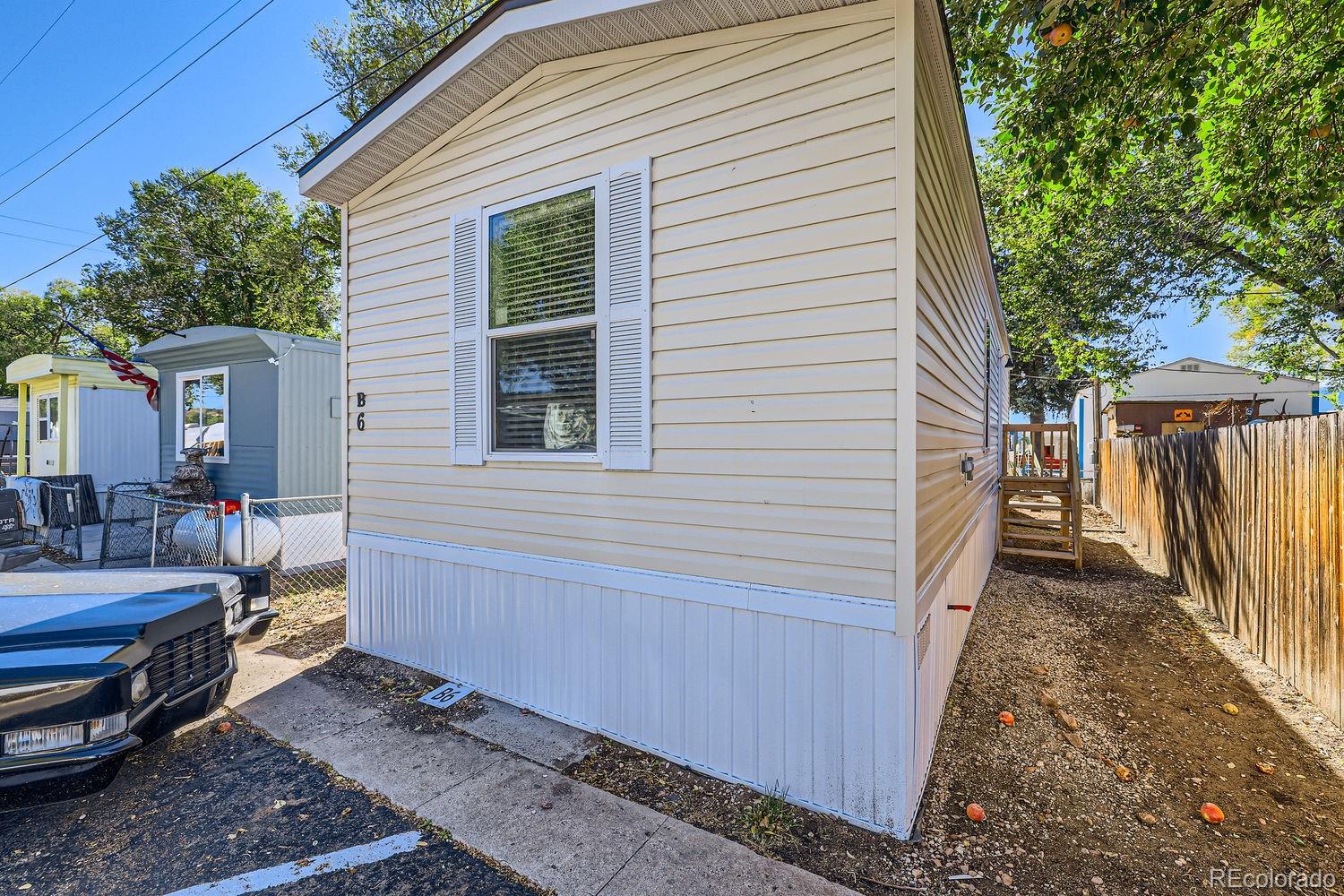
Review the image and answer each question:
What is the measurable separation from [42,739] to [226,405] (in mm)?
7177

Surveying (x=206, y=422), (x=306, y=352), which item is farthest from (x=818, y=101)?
(x=206, y=422)

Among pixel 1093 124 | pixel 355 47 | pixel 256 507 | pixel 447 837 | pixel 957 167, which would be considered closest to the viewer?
pixel 447 837

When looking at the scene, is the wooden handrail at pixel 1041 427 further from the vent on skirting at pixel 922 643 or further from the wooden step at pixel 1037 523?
the vent on skirting at pixel 922 643

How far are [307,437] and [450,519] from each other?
5092 millimetres

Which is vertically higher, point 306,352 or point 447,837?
point 306,352

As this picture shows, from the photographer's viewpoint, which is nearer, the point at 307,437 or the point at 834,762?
the point at 834,762

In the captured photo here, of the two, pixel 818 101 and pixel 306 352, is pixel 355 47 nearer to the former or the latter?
pixel 306 352

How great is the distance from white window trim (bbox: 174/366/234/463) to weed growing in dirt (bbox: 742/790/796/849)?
8.61 m

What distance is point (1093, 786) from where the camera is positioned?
2.92m

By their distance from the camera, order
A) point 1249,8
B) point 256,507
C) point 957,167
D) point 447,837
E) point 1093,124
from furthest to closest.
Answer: point 256,507
point 1093,124
point 957,167
point 1249,8
point 447,837

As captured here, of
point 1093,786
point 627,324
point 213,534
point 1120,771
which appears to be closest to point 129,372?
point 213,534

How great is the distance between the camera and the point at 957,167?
392 centimetres

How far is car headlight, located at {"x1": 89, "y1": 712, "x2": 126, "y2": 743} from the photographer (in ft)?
7.60

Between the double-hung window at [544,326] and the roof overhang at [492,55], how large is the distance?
32.1 inches
